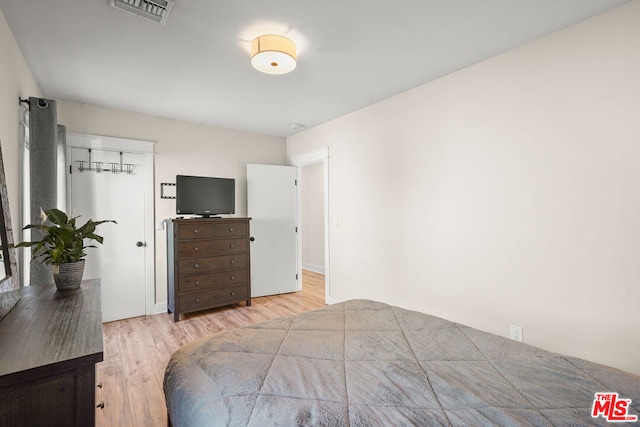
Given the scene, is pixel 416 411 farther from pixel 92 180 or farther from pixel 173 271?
pixel 92 180

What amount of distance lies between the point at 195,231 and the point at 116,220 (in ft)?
2.95

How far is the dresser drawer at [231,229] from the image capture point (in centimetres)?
384

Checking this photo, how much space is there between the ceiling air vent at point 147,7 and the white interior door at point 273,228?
8.66 feet

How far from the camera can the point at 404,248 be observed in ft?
10.3

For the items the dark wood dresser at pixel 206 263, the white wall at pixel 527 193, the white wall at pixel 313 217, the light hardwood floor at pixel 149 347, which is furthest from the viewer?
the white wall at pixel 313 217

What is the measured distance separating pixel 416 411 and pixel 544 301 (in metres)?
1.74

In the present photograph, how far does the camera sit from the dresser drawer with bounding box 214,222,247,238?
3838mm

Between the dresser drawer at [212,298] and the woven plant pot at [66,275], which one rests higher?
the woven plant pot at [66,275]

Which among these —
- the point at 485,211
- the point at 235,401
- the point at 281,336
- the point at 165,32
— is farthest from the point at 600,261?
the point at 165,32

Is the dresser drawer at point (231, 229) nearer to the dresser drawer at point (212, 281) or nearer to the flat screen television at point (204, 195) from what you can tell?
the flat screen television at point (204, 195)

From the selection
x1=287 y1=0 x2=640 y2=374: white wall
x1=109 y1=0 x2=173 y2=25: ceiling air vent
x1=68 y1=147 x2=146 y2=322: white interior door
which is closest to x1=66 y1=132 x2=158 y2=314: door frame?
x1=68 y1=147 x2=146 y2=322: white interior door

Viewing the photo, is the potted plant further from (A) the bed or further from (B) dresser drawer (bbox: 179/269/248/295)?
(B) dresser drawer (bbox: 179/269/248/295)

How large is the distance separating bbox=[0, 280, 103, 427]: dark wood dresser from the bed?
343 millimetres

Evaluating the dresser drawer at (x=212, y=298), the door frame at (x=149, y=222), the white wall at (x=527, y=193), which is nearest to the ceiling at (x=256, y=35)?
the white wall at (x=527, y=193)
